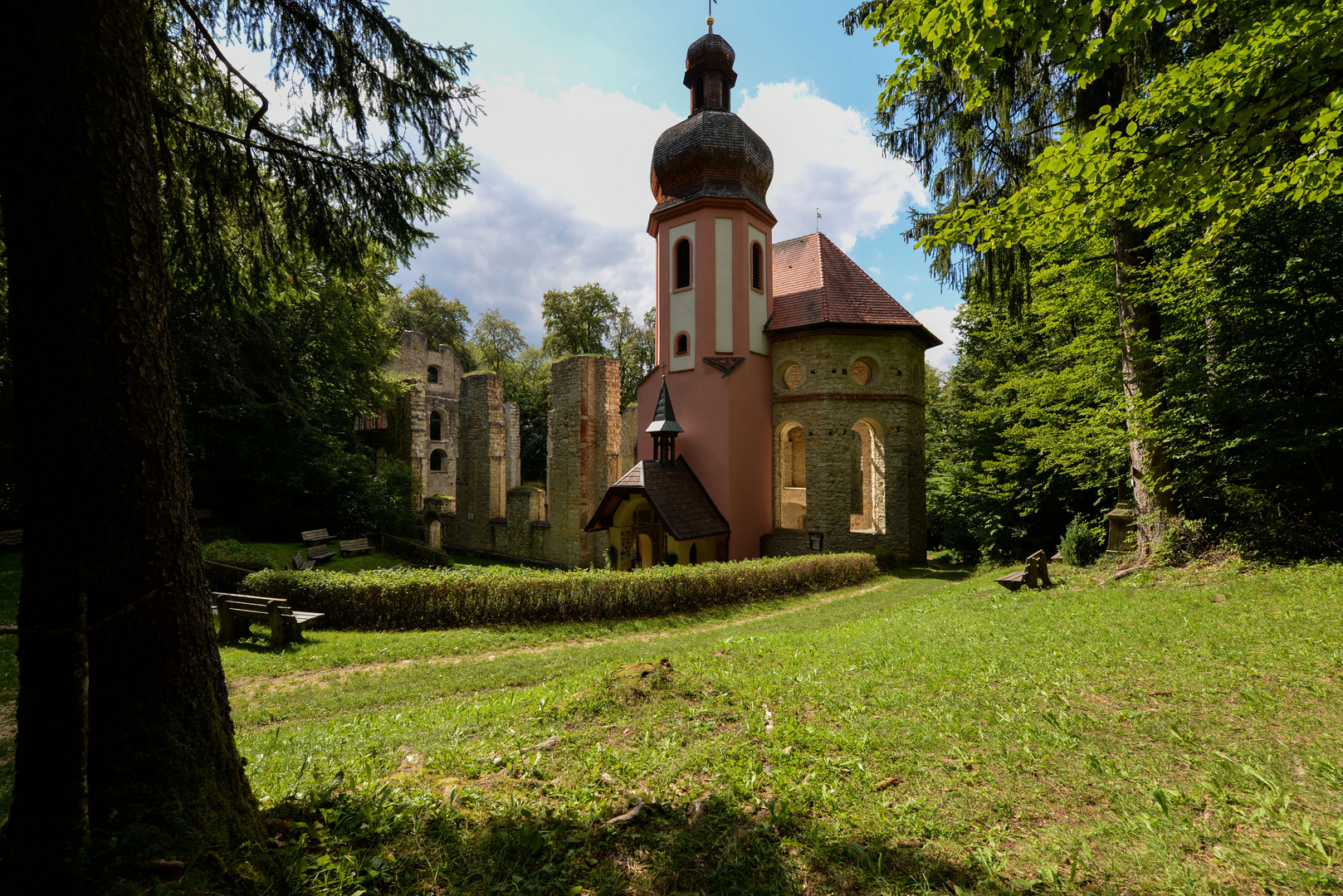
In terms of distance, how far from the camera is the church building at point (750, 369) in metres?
17.3

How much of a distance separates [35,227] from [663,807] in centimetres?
369

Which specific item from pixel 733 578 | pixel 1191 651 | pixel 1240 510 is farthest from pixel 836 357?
pixel 1191 651

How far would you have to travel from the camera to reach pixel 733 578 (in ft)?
39.3

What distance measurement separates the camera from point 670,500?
52.0 ft

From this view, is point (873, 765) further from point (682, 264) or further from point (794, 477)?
point (794, 477)

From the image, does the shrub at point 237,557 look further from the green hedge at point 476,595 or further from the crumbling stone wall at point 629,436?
the crumbling stone wall at point 629,436

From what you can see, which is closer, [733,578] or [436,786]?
[436,786]

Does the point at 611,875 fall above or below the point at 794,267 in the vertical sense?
below

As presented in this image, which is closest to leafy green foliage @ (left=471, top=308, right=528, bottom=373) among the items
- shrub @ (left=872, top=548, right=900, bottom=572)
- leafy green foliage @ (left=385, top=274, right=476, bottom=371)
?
leafy green foliage @ (left=385, top=274, right=476, bottom=371)

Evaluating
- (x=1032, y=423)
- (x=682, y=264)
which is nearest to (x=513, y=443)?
(x=682, y=264)

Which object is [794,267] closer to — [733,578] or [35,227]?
[733,578]

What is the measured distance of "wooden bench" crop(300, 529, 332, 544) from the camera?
52.7 feet

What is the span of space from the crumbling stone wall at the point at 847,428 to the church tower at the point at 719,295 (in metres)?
0.87

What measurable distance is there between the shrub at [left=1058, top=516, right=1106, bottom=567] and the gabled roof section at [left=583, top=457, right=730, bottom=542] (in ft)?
27.2
